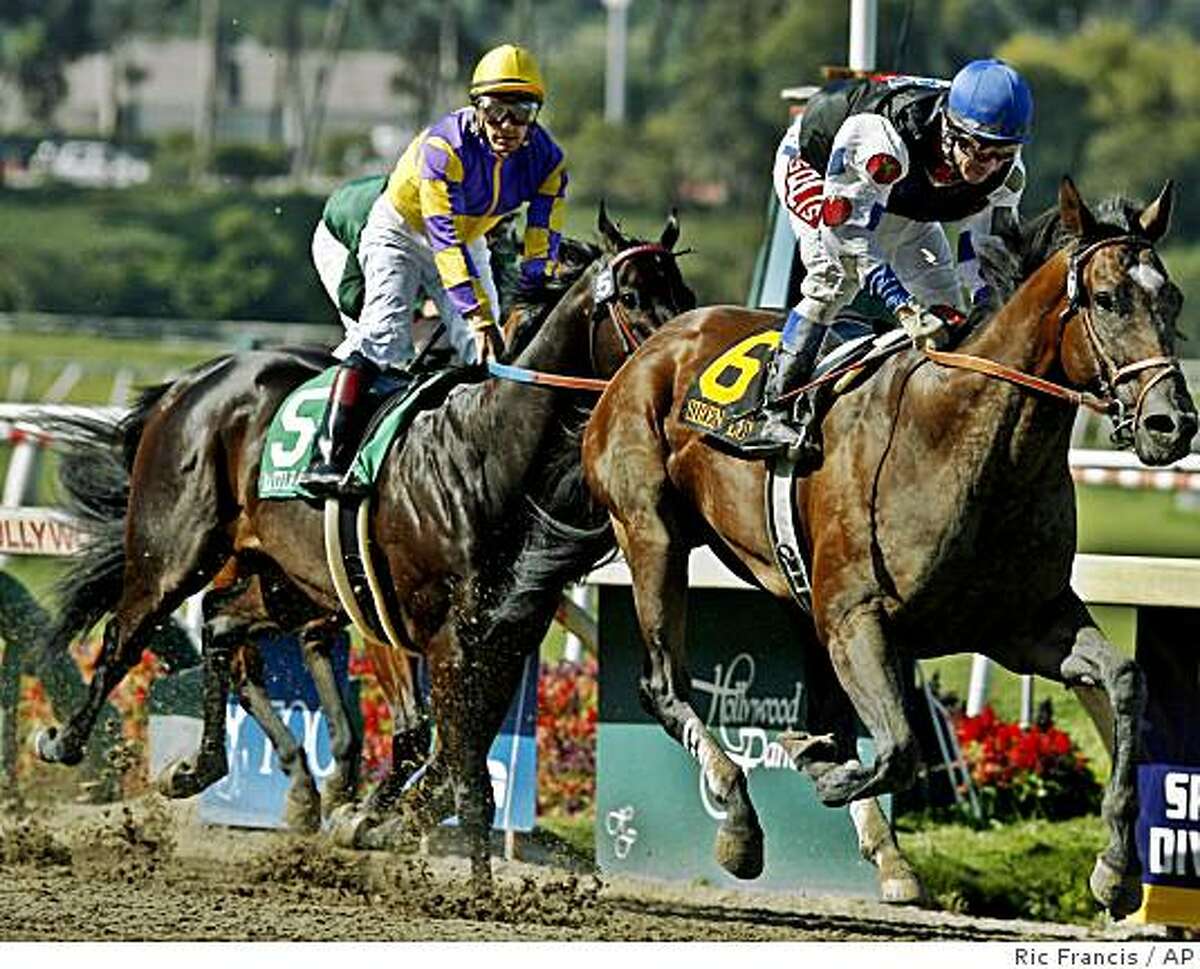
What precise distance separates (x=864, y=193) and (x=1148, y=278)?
0.79 meters

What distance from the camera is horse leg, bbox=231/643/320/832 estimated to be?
22.8ft

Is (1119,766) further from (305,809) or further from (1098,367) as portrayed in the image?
(305,809)

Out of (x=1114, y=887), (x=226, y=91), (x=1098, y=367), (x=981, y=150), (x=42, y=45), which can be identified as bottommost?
(x=1114, y=887)

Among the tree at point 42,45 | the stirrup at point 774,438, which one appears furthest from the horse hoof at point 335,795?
the tree at point 42,45

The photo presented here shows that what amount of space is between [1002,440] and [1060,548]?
0.86ft

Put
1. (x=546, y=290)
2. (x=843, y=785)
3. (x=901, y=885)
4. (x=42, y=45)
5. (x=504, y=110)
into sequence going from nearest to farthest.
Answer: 1. (x=843, y=785)
2. (x=901, y=885)
3. (x=504, y=110)
4. (x=546, y=290)
5. (x=42, y=45)

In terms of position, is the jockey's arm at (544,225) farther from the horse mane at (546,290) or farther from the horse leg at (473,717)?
the horse leg at (473,717)

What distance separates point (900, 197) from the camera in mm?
5395

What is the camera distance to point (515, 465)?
6.09 metres

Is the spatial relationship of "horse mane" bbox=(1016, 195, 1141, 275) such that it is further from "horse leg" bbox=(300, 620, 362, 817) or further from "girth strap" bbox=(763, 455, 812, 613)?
"horse leg" bbox=(300, 620, 362, 817)

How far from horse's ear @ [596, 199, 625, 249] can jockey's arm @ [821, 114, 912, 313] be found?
614 mm

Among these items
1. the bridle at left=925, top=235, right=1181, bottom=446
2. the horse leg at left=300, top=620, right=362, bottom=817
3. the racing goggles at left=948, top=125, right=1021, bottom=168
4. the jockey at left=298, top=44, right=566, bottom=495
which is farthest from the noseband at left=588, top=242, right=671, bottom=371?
the horse leg at left=300, top=620, right=362, bottom=817

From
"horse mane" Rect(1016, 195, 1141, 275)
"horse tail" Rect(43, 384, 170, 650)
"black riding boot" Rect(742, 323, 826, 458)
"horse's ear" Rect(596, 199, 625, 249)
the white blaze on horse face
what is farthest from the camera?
"horse tail" Rect(43, 384, 170, 650)

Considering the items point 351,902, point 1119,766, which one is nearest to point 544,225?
point 351,902
